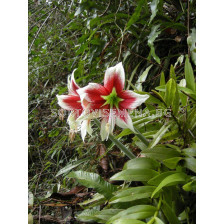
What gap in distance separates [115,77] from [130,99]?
0.13 ft

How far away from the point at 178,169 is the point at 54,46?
915 millimetres

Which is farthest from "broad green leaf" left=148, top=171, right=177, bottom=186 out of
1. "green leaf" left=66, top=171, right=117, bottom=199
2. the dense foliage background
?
"green leaf" left=66, top=171, right=117, bottom=199

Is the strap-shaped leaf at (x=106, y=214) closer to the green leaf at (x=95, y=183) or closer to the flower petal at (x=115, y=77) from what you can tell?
the green leaf at (x=95, y=183)

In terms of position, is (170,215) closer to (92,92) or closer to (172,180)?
(172,180)

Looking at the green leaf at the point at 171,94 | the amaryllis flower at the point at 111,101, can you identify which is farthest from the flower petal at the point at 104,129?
the green leaf at the point at 171,94

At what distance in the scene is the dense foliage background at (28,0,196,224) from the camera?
0.39 m

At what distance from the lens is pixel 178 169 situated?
385 millimetres

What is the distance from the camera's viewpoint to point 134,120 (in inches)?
18.6

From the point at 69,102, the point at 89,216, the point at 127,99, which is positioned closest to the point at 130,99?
the point at 127,99

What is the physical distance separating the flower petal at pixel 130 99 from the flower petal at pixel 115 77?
0.04 ft

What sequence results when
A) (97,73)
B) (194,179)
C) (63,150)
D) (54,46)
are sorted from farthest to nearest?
(54,46) → (63,150) → (97,73) → (194,179)
